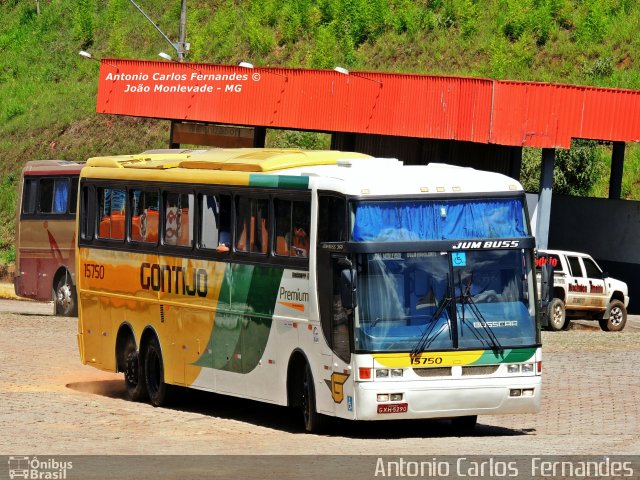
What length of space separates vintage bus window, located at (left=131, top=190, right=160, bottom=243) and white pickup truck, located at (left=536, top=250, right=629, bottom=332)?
46.7 feet

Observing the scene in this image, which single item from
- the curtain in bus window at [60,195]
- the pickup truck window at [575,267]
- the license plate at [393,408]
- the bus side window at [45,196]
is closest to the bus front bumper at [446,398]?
the license plate at [393,408]

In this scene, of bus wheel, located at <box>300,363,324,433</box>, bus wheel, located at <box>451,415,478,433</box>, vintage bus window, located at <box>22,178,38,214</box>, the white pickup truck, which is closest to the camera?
bus wheel, located at <box>300,363,324,433</box>

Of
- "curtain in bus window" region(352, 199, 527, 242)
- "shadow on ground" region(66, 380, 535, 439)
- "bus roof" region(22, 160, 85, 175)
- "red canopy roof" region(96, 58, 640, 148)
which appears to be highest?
"red canopy roof" region(96, 58, 640, 148)

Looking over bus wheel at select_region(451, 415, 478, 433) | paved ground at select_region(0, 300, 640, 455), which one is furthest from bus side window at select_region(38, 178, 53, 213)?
bus wheel at select_region(451, 415, 478, 433)

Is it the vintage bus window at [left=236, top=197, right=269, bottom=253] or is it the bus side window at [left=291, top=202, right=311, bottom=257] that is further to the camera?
the vintage bus window at [left=236, top=197, right=269, bottom=253]

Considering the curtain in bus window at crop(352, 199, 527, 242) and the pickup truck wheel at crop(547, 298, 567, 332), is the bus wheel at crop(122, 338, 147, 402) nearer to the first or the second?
the curtain in bus window at crop(352, 199, 527, 242)

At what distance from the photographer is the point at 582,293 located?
1352 inches

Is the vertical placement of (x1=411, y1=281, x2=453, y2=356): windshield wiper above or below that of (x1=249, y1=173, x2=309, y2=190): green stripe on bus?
below

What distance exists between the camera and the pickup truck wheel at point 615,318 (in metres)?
35.2

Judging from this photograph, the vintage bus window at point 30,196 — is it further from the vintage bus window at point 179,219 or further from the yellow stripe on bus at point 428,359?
the yellow stripe on bus at point 428,359

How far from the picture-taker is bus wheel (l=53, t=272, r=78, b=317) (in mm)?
36406

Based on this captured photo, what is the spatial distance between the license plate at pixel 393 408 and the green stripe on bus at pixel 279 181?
2777 mm
